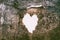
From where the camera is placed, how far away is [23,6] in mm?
6082

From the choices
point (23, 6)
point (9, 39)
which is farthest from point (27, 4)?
point (9, 39)

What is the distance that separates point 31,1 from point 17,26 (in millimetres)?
320

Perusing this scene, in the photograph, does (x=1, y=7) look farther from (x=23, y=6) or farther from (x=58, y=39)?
(x=58, y=39)

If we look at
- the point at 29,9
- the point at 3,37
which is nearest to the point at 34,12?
the point at 29,9

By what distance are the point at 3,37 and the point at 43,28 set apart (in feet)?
1.50

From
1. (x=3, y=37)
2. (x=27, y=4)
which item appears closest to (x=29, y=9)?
(x=27, y=4)

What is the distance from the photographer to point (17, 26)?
240 inches

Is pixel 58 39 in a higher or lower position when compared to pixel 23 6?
lower

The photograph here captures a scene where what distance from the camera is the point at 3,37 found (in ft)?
20.0

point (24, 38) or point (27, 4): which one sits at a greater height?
point (27, 4)

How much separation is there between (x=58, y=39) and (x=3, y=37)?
2.02 feet

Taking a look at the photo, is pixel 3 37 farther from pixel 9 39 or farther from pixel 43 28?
pixel 43 28

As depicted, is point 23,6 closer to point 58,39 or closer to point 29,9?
point 29,9

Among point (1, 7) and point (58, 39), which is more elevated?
point (1, 7)
